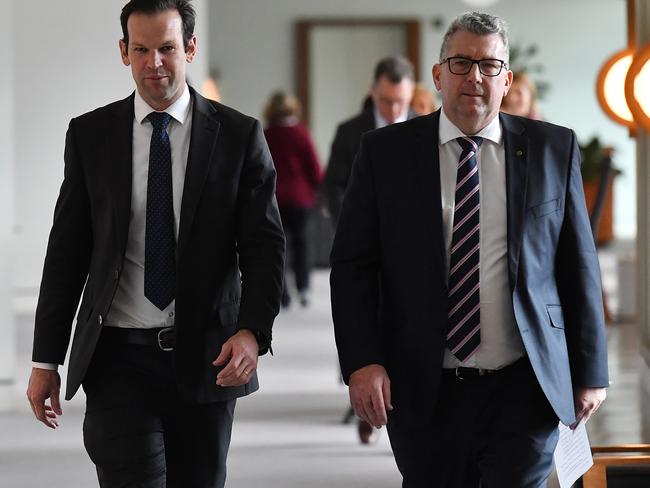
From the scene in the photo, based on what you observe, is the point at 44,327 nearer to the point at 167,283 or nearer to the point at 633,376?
→ the point at 167,283

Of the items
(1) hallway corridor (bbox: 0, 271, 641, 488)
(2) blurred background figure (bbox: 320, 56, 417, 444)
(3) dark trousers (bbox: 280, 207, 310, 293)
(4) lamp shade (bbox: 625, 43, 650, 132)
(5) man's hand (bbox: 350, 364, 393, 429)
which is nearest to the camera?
(5) man's hand (bbox: 350, 364, 393, 429)

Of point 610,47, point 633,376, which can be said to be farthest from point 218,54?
point 633,376

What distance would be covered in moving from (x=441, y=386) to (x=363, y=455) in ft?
10.0

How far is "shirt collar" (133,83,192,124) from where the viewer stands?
3.10 meters

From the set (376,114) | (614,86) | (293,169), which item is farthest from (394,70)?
(293,169)

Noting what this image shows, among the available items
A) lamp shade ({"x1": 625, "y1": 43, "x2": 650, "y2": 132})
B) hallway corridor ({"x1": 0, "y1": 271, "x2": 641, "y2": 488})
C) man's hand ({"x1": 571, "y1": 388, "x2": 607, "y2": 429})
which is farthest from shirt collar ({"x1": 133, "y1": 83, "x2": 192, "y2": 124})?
hallway corridor ({"x1": 0, "y1": 271, "x2": 641, "y2": 488})

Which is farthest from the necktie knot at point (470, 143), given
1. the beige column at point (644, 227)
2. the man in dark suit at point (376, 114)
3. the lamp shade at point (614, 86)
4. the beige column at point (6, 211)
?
A: the beige column at point (6, 211)

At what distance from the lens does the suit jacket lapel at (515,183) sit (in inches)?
112

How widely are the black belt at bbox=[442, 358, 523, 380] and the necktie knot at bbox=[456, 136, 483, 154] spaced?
481mm

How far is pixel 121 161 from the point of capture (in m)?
3.06

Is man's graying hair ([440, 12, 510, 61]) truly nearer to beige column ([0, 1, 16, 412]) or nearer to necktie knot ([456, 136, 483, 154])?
necktie knot ([456, 136, 483, 154])

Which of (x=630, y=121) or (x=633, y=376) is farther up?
(x=630, y=121)

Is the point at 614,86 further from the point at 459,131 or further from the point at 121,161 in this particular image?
the point at 121,161

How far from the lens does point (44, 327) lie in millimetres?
3125
